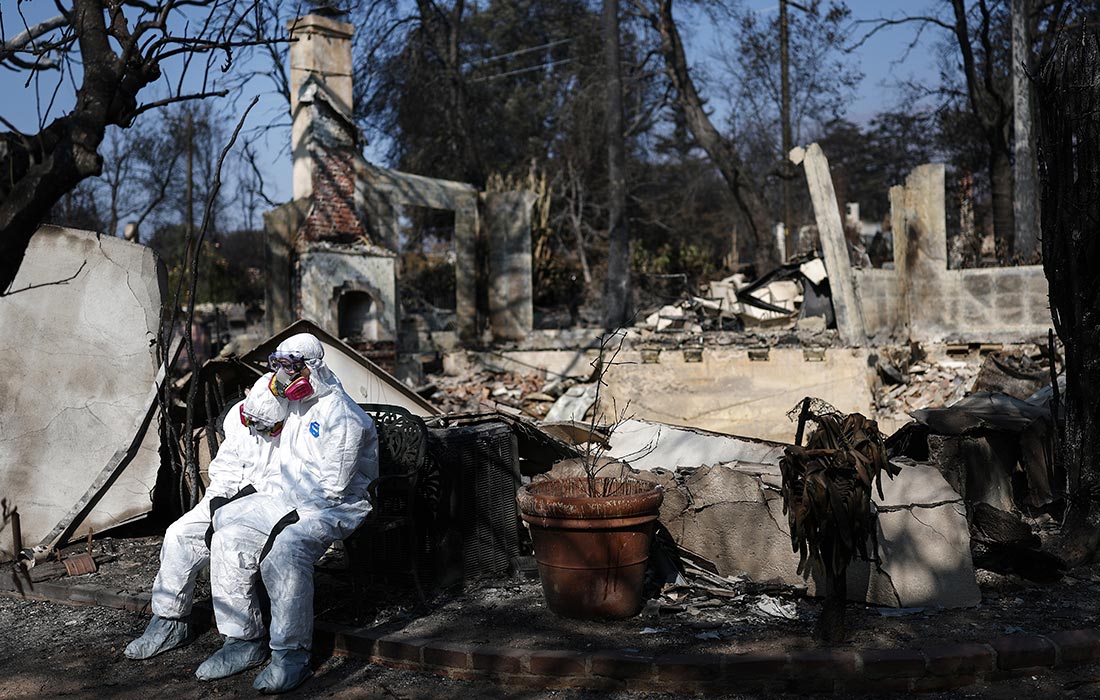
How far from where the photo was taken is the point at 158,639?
4.98 meters

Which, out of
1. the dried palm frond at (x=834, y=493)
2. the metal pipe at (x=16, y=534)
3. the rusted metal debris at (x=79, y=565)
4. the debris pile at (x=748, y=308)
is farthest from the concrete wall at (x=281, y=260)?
the dried palm frond at (x=834, y=493)

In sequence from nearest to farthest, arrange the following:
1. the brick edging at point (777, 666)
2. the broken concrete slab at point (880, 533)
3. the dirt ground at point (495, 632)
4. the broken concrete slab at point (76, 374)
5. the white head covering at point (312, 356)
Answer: the brick edging at point (777, 666), the dirt ground at point (495, 632), the white head covering at point (312, 356), the broken concrete slab at point (880, 533), the broken concrete slab at point (76, 374)

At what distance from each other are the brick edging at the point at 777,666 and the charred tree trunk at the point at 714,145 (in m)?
15.5

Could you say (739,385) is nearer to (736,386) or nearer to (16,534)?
(736,386)

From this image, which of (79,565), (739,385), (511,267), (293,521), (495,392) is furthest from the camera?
(511,267)

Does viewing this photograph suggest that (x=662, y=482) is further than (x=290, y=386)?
Yes

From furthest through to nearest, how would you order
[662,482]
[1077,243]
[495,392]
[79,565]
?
1. [495,392]
2. [79,565]
3. [1077,243]
4. [662,482]

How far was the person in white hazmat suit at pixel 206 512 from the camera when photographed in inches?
196

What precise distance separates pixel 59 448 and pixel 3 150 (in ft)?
6.59

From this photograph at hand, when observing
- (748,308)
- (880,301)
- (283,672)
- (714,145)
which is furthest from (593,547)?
(714,145)

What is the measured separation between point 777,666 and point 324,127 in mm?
12966

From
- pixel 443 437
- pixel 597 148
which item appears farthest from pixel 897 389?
pixel 597 148

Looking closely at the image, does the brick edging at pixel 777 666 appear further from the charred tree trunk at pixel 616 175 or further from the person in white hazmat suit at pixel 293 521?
the charred tree trunk at pixel 616 175

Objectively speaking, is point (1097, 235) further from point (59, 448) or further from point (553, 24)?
point (553, 24)
